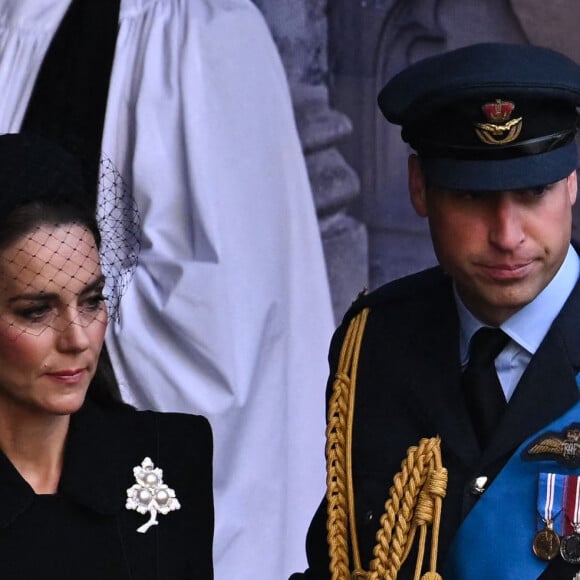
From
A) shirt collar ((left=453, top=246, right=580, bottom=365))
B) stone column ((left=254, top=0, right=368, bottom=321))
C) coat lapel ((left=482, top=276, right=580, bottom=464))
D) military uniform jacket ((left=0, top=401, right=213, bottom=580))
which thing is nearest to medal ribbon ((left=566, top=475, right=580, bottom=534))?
coat lapel ((left=482, top=276, right=580, bottom=464))

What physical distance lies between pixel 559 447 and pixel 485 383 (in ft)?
0.57

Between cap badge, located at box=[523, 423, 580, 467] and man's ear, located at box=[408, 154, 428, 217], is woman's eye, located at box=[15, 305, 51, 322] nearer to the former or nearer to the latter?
man's ear, located at box=[408, 154, 428, 217]

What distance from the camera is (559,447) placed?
7.94 ft

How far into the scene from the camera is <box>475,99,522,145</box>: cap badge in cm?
243

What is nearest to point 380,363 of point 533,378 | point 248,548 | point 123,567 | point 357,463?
point 357,463

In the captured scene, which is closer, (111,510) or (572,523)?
(572,523)

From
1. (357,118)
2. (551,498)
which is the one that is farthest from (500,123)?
(357,118)

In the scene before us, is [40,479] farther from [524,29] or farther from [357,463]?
[524,29]

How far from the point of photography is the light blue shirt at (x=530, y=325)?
2.49 metres

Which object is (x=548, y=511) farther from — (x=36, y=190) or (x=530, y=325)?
(x=36, y=190)

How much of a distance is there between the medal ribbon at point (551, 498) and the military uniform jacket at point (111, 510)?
58cm

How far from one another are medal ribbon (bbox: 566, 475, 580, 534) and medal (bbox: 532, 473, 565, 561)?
0.04 feet

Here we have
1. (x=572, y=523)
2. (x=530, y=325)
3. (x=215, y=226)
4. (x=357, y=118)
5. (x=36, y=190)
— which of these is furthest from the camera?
(x=357, y=118)

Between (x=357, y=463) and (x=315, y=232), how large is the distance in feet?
4.32
